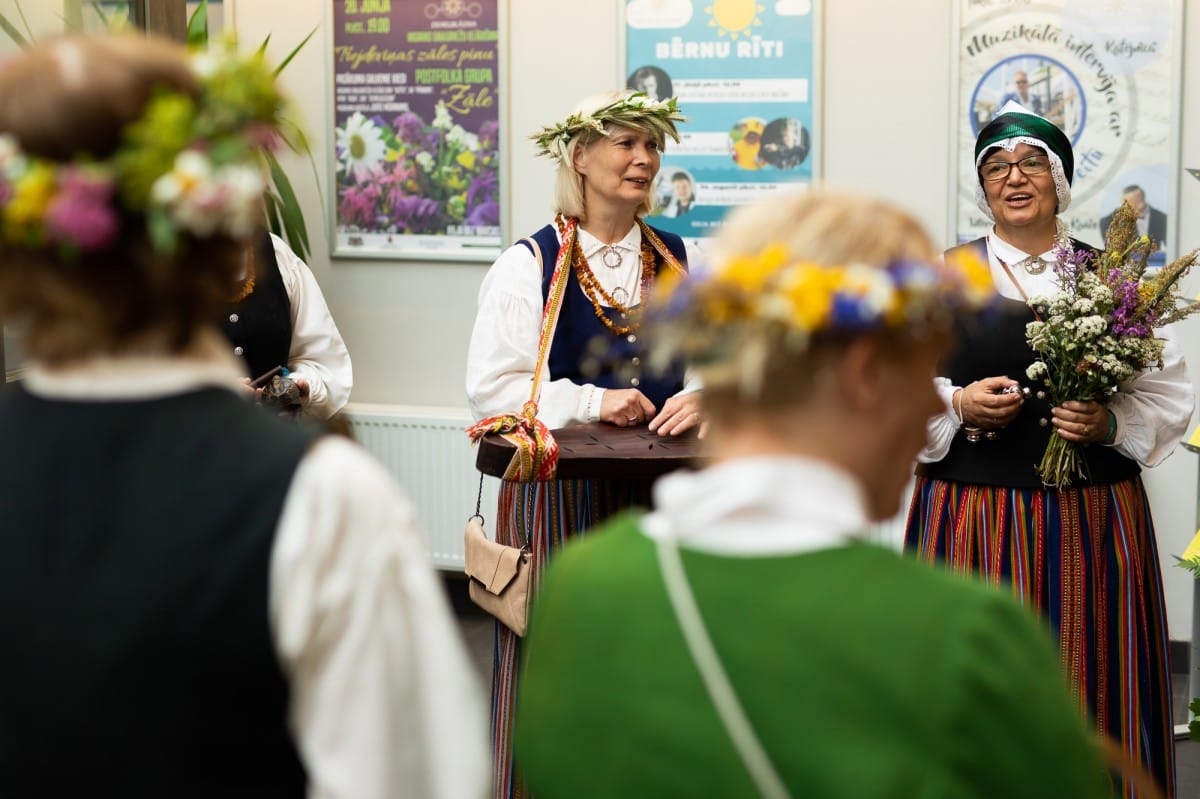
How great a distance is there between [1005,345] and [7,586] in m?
2.43

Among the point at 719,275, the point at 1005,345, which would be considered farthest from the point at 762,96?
the point at 719,275

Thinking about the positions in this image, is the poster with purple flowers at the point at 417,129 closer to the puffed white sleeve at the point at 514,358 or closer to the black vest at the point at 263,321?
the black vest at the point at 263,321

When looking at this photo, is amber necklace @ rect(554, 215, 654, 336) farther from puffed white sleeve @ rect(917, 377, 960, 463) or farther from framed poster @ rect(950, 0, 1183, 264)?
framed poster @ rect(950, 0, 1183, 264)

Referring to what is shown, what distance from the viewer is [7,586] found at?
4.05ft

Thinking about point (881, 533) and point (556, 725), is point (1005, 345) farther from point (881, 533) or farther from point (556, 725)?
point (556, 725)

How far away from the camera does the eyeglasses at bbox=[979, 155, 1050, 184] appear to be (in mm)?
3271

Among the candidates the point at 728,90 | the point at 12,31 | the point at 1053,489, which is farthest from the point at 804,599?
the point at 728,90

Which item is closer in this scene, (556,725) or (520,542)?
(556,725)

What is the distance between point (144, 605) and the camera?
1197 millimetres

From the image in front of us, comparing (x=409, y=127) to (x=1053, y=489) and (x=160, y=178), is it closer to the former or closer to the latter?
(x=1053, y=489)

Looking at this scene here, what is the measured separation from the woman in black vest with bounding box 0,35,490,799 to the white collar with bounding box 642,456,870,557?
24 cm

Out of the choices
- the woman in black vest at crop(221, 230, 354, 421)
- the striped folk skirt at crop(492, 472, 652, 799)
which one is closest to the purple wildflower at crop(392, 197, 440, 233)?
the woman in black vest at crop(221, 230, 354, 421)

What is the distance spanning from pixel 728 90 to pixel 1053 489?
2.29 meters

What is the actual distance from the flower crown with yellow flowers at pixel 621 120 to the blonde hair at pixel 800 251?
2140 millimetres
